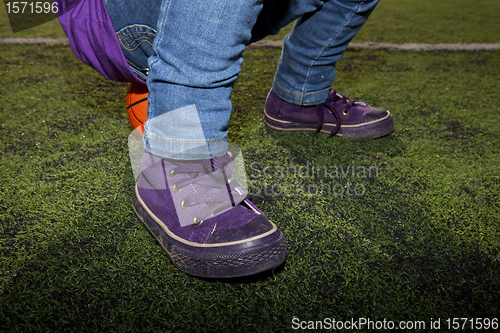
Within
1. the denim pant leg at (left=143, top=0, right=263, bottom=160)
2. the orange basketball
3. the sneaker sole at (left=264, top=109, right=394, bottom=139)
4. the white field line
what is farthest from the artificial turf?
the white field line

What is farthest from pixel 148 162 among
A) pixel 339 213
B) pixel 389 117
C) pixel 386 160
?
pixel 389 117

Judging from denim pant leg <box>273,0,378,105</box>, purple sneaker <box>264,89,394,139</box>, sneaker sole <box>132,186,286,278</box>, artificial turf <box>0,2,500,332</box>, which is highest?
denim pant leg <box>273,0,378,105</box>

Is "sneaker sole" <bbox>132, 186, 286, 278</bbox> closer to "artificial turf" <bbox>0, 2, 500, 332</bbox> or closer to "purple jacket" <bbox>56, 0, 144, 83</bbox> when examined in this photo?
"artificial turf" <bbox>0, 2, 500, 332</bbox>

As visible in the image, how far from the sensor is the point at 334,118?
1390 millimetres

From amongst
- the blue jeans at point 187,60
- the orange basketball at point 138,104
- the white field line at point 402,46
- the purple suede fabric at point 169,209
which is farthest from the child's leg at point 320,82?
the white field line at point 402,46

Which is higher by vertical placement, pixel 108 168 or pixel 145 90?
pixel 145 90

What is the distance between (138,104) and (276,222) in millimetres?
648

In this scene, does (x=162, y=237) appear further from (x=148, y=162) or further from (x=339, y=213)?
(x=339, y=213)

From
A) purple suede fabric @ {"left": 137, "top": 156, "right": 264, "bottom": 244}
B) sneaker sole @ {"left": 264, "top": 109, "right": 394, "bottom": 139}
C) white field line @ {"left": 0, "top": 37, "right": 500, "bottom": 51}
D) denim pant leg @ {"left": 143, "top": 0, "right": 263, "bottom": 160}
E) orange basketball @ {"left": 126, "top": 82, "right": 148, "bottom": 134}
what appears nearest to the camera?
denim pant leg @ {"left": 143, "top": 0, "right": 263, "bottom": 160}

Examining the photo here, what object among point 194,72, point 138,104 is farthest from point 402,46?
point 194,72

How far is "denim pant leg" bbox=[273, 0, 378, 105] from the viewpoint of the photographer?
118cm

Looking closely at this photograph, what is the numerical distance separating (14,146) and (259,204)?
979mm

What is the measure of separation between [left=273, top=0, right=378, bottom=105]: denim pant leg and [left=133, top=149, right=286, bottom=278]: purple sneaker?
0.63 meters

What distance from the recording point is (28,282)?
29.8 inches
